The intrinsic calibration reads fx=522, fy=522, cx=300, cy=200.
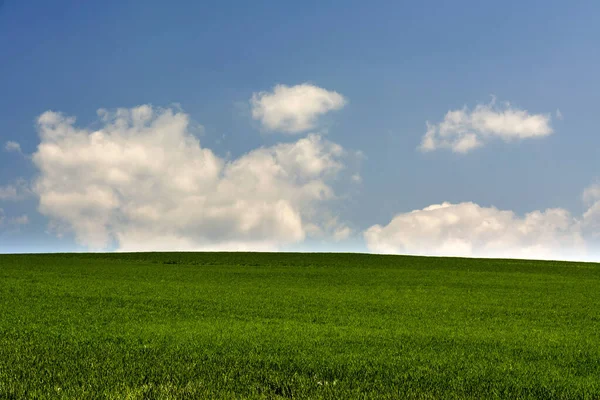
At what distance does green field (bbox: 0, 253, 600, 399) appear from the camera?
9.28m

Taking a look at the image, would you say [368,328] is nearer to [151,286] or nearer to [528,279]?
[151,286]

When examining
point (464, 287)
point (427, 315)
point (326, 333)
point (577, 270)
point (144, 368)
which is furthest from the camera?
point (577, 270)

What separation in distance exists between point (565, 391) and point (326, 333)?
6.64 meters

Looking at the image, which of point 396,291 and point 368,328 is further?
point 396,291

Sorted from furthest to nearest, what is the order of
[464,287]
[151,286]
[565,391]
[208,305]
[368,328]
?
[464,287]
[151,286]
[208,305]
[368,328]
[565,391]

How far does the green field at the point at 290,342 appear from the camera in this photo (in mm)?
9281

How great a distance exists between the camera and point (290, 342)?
13.0m

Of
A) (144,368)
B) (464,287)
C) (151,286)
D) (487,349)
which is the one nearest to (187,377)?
(144,368)

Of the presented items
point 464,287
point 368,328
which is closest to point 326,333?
point 368,328

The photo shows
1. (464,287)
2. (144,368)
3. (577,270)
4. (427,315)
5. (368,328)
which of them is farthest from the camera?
(577,270)

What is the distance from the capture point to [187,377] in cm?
966

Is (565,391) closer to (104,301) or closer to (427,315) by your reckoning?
(427,315)

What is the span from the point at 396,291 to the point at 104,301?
15.1 m

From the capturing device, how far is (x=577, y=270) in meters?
51.3
